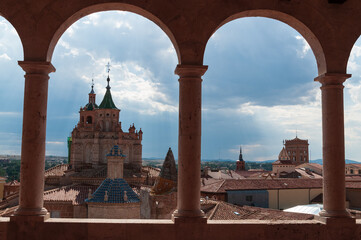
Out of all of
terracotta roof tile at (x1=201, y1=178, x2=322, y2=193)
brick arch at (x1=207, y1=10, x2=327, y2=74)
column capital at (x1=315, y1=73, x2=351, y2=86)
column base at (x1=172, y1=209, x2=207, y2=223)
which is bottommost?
terracotta roof tile at (x1=201, y1=178, x2=322, y2=193)

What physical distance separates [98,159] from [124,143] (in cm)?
562

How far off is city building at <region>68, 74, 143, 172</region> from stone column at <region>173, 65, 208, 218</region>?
186 ft

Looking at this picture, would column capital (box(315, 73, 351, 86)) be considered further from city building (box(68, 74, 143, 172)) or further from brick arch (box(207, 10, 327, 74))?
city building (box(68, 74, 143, 172))

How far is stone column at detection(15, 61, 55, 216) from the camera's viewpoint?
306 inches

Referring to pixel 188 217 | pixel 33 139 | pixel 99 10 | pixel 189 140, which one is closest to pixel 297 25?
pixel 189 140

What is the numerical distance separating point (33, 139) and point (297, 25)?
6884 millimetres

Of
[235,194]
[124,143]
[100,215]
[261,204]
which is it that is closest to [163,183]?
[100,215]

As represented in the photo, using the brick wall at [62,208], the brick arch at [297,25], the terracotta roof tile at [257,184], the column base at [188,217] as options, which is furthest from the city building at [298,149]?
the column base at [188,217]

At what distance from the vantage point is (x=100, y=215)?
102ft

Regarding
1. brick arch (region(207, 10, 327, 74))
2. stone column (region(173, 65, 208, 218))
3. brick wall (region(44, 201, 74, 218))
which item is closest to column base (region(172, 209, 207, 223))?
stone column (region(173, 65, 208, 218))

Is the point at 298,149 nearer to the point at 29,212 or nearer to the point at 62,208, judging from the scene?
the point at 62,208

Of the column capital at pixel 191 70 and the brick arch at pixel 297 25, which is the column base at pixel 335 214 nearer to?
the brick arch at pixel 297 25

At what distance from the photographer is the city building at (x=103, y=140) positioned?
65.7 metres

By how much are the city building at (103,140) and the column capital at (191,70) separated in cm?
5675
